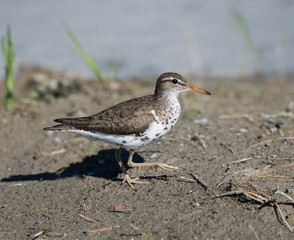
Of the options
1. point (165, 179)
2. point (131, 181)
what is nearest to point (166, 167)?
point (165, 179)

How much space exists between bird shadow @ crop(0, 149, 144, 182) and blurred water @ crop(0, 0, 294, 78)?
455 centimetres

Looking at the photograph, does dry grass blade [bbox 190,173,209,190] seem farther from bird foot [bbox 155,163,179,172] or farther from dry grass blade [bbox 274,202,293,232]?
dry grass blade [bbox 274,202,293,232]

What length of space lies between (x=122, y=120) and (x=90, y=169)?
1.23 m

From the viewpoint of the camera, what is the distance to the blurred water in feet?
38.1

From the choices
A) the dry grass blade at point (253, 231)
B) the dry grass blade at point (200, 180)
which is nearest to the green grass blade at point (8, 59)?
the dry grass blade at point (200, 180)

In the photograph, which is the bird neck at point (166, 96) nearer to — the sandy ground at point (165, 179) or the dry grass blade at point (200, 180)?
the sandy ground at point (165, 179)

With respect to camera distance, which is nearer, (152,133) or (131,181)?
(152,133)

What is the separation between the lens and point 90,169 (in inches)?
239

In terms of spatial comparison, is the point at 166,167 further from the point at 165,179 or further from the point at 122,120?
the point at 122,120

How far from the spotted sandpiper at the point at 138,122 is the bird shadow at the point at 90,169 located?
439mm

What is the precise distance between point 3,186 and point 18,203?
73 centimetres

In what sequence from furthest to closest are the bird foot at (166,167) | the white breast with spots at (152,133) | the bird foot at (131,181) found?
the bird foot at (166,167) → the bird foot at (131,181) → the white breast with spots at (152,133)

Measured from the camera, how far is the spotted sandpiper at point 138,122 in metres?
5.16

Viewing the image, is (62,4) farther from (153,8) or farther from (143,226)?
(143,226)
